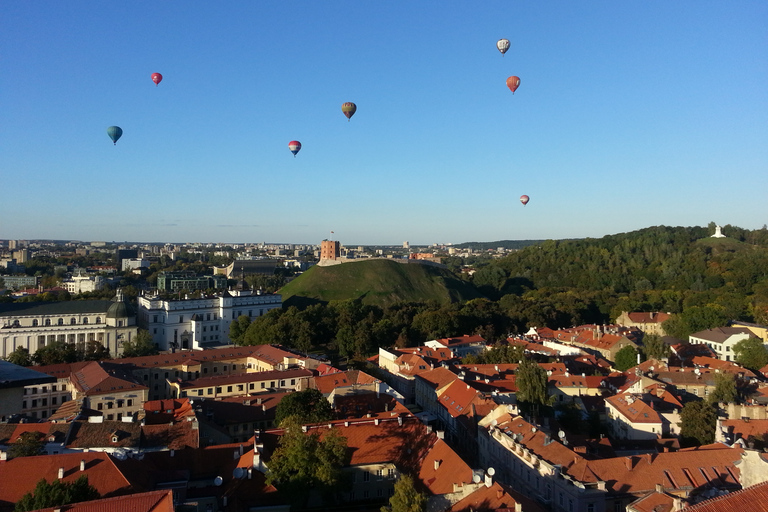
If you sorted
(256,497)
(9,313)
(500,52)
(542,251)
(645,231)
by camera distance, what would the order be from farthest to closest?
(645,231)
(542,251)
(9,313)
(500,52)
(256,497)

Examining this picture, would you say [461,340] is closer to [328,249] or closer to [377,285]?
[377,285]

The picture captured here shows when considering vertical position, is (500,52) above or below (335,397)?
above

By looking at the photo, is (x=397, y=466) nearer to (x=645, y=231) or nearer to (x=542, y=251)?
(x=542, y=251)

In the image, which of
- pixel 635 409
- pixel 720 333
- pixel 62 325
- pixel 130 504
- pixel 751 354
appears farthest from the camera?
pixel 62 325

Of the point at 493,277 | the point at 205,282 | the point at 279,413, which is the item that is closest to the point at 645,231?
the point at 493,277

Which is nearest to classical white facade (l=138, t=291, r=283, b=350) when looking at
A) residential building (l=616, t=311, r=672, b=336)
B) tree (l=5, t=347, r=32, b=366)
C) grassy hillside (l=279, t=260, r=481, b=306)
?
tree (l=5, t=347, r=32, b=366)

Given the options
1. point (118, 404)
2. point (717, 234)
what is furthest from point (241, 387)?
point (717, 234)

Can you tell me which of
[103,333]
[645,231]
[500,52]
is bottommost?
[103,333]

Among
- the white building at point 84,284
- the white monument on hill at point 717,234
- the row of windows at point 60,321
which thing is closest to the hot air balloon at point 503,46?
the row of windows at point 60,321

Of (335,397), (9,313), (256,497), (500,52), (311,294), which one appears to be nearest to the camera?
(256,497)
